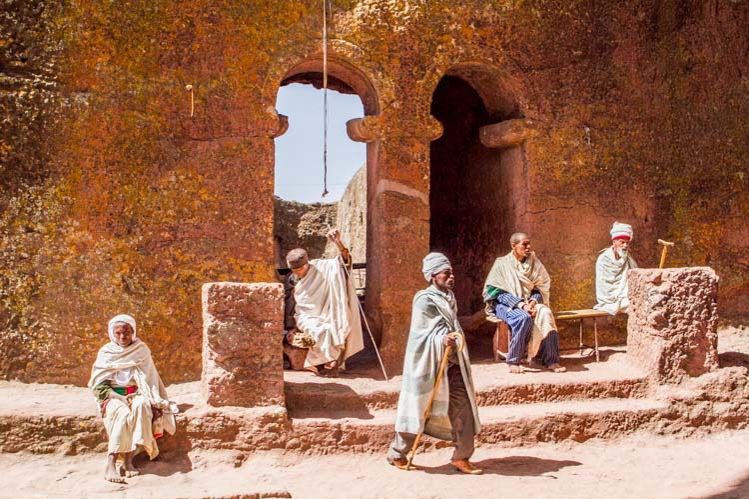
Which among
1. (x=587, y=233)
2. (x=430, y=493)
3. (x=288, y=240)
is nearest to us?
(x=430, y=493)

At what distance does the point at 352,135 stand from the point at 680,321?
3.35 m

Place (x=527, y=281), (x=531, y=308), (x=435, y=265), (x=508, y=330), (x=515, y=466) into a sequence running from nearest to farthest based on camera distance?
(x=435, y=265)
(x=515, y=466)
(x=531, y=308)
(x=527, y=281)
(x=508, y=330)

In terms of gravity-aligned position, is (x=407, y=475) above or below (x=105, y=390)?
below

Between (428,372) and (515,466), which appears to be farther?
(515,466)

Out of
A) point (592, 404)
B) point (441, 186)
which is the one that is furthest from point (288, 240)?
point (592, 404)

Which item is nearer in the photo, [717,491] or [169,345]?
[717,491]

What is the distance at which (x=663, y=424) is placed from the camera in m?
6.71

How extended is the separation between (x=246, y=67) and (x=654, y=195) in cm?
425

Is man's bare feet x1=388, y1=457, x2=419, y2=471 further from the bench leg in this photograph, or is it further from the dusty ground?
the bench leg

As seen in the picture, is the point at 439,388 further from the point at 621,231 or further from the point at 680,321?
the point at 621,231

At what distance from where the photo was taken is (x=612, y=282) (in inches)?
309

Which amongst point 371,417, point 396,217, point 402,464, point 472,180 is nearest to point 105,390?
point 371,417

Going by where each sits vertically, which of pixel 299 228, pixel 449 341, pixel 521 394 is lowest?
pixel 521 394

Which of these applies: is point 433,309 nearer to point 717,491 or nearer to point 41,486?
point 717,491
